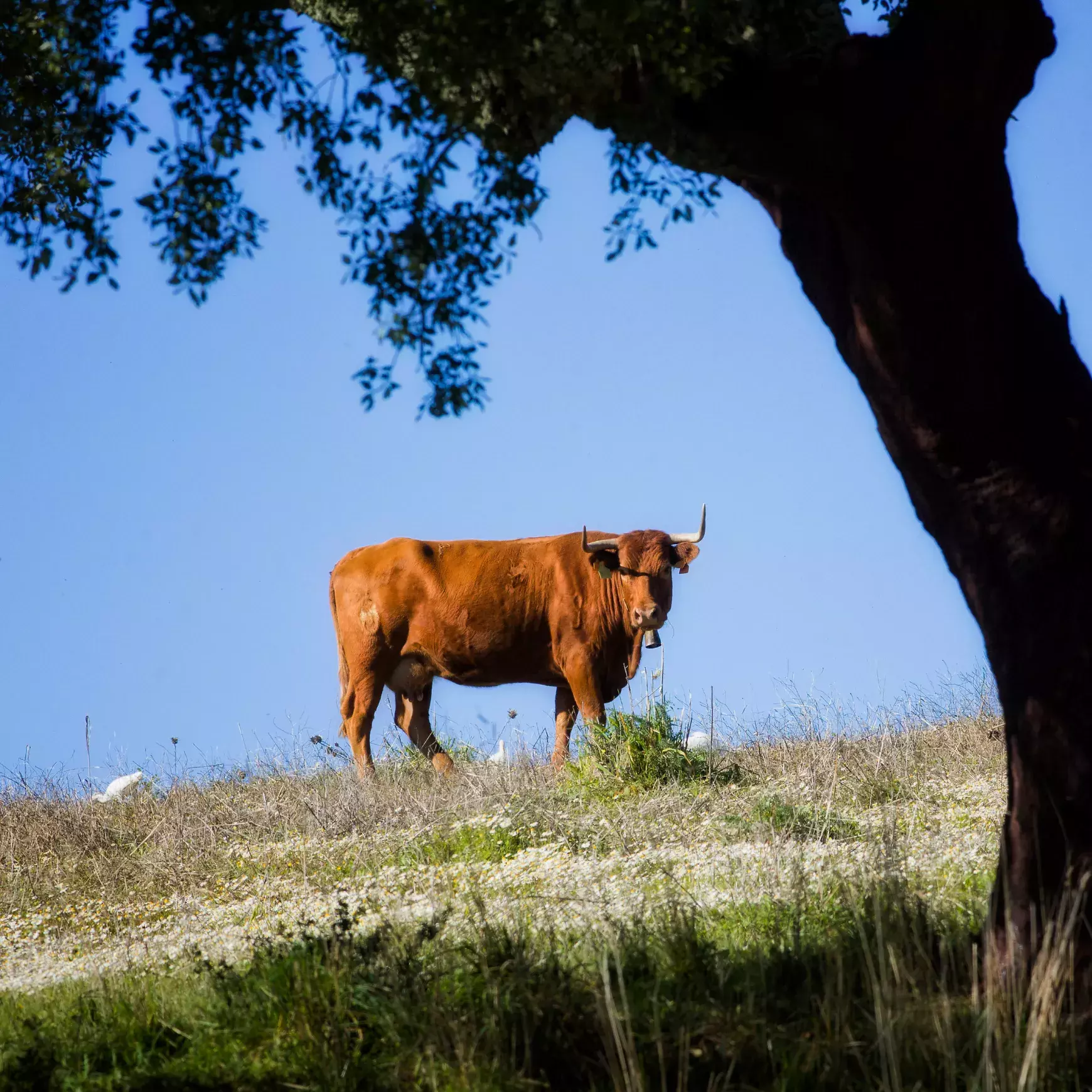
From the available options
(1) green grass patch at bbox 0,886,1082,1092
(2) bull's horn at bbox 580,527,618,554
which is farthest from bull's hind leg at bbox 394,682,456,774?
(1) green grass patch at bbox 0,886,1082,1092

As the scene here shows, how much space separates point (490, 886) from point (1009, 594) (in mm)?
4201

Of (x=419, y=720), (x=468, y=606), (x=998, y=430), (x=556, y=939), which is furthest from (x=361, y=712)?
(x=998, y=430)

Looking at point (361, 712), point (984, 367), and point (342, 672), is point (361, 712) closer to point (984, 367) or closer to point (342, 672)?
point (342, 672)

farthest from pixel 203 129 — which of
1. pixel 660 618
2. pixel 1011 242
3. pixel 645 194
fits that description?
pixel 660 618

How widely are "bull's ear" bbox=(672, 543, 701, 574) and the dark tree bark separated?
35.4 ft

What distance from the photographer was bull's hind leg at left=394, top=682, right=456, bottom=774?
16.7 meters

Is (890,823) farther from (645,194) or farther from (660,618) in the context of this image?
(660,618)

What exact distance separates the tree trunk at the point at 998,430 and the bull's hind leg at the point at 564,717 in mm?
10370

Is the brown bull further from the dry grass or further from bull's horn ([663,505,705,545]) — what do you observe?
the dry grass

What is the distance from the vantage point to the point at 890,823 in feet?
31.0

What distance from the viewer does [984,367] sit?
539cm

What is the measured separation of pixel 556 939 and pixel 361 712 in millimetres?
10434

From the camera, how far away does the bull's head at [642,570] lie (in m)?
15.7

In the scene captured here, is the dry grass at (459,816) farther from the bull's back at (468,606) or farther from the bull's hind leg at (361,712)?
A: the bull's back at (468,606)
